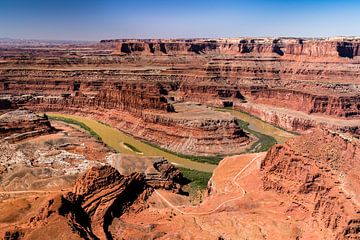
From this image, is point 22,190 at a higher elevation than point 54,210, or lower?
lower

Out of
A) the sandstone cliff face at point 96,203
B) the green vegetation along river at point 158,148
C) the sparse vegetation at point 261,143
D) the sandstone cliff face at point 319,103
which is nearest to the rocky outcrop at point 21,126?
the green vegetation along river at point 158,148

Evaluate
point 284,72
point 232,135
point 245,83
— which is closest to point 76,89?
point 245,83

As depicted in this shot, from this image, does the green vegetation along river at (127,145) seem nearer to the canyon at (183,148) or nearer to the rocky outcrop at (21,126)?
the canyon at (183,148)

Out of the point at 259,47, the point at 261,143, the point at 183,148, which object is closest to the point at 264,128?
the point at 261,143

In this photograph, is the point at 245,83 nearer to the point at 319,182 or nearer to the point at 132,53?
the point at 132,53

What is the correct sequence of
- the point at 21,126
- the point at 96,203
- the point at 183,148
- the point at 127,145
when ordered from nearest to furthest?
the point at 96,203
the point at 21,126
the point at 183,148
the point at 127,145

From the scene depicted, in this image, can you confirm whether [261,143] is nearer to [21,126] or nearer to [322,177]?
[21,126]
